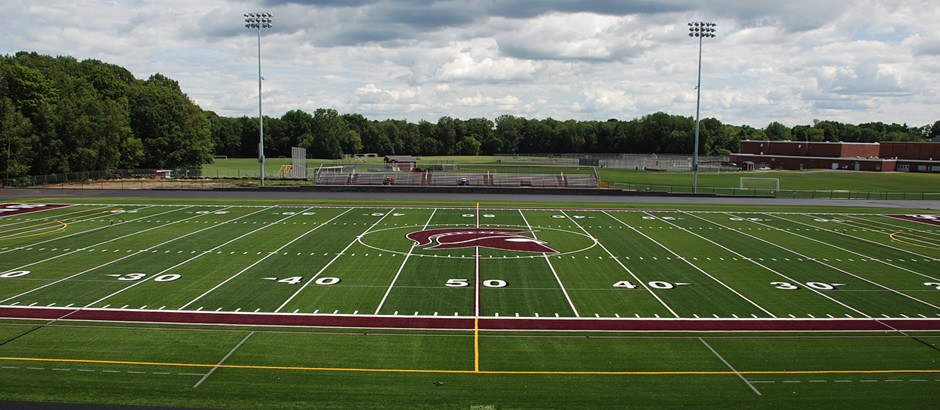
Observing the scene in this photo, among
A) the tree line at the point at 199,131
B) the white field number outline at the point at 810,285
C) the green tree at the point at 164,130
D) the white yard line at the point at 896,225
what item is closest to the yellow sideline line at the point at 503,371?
the white field number outline at the point at 810,285

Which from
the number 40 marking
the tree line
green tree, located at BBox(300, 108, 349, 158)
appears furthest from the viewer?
green tree, located at BBox(300, 108, 349, 158)

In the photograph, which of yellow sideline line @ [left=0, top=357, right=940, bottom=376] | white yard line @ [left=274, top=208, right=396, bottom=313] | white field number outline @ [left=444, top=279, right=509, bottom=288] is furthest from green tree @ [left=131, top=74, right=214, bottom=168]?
yellow sideline line @ [left=0, top=357, right=940, bottom=376]

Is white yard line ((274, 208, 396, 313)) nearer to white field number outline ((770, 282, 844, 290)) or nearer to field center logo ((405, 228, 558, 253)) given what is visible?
field center logo ((405, 228, 558, 253))

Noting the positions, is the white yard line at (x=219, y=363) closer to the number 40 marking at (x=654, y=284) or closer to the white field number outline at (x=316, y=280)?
the white field number outline at (x=316, y=280)

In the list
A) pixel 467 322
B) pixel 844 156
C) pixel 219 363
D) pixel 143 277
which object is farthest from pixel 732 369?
pixel 844 156

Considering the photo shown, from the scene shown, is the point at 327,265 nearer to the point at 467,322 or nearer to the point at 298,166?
the point at 467,322

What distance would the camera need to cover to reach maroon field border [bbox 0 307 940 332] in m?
17.6

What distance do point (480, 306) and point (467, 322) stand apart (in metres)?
1.71

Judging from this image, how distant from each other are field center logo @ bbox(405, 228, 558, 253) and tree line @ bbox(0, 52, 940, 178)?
50.2 metres

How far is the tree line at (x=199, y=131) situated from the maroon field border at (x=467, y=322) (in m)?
54.4

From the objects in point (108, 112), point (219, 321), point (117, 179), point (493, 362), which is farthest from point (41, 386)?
point (108, 112)

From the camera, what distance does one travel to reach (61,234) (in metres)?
32.0

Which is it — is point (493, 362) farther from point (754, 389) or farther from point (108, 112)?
point (108, 112)

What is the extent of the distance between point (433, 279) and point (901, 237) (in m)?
26.4
